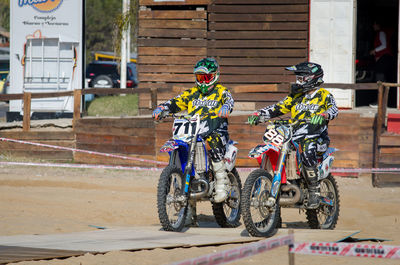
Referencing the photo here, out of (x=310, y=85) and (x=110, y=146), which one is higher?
(x=310, y=85)

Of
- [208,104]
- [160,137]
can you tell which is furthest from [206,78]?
[160,137]

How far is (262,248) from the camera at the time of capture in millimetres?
3863

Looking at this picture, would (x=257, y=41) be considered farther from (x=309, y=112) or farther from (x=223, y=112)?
(x=223, y=112)

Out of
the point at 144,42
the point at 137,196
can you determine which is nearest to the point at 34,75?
the point at 144,42

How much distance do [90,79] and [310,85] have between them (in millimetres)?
24257

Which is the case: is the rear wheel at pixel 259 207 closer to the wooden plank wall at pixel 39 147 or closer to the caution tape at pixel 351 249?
the caution tape at pixel 351 249

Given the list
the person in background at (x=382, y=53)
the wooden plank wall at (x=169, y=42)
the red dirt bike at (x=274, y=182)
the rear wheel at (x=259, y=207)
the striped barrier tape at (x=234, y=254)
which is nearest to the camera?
the striped barrier tape at (x=234, y=254)

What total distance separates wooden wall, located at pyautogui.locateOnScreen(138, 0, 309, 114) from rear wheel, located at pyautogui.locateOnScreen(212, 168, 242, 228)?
8.34 metres

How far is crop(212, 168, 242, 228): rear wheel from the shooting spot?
7.86m

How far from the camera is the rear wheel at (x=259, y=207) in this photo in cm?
667

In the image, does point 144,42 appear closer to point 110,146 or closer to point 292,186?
point 110,146

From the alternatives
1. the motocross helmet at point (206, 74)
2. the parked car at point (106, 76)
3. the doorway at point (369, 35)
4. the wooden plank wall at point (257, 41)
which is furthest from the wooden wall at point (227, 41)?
the parked car at point (106, 76)

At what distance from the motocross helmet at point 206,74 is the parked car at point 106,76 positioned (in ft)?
75.2

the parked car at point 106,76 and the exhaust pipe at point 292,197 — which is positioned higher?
the parked car at point 106,76
